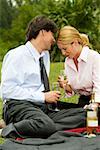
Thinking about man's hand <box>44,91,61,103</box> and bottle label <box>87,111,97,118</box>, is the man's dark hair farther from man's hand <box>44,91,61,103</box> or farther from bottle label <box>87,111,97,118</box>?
bottle label <box>87,111,97,118</box>

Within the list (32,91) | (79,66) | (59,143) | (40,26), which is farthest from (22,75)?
(59,143)

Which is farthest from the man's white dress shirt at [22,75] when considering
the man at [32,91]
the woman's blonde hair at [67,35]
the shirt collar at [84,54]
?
the shirt collar at [84,54]

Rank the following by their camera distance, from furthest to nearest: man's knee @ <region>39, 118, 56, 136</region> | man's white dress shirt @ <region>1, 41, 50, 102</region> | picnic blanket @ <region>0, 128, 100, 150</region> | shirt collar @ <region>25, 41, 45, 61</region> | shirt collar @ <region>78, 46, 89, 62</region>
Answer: shirt collar @ <region>78, 46, 89, 62</region>
shirt collar @ <region>25, 41, 45, 61</region>
man's white dress shirt @ <region>1, 41, 50, 102</region>
man's knee @ <region>39, 118, 56, 136</region>
picnic blanket @ <region>0, 128, 100, 150</region>

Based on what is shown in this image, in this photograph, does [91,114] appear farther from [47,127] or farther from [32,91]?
[32,91]

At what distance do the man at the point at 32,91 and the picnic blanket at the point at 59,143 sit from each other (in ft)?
0.47

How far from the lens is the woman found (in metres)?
3.84

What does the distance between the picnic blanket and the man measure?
14 cm

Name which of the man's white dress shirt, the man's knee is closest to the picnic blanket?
the man's knee

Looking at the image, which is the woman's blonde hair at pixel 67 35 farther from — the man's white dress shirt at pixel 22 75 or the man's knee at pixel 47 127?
the man's knee at pixel 47 127

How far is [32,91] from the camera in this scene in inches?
148

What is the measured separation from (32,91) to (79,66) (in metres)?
0.50

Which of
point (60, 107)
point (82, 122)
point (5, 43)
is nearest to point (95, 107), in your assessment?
point (82, 122)

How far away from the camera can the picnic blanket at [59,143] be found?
3.15 meters

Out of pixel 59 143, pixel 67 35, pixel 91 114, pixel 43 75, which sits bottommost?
pixel 59 143
